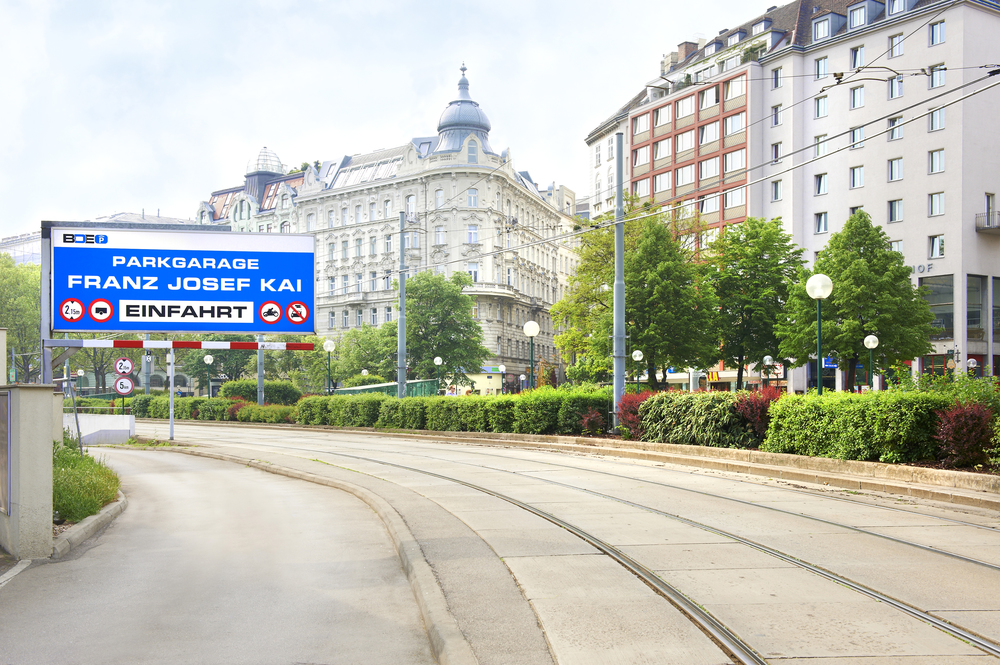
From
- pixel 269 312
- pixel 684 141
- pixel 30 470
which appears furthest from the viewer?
pixel 684 141

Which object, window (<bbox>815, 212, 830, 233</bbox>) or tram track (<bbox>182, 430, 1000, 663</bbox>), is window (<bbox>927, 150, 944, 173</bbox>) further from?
tram track (<bbox>182, 430, 1000, 663</bbox>)

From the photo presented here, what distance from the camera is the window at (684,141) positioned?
66000 millimetres

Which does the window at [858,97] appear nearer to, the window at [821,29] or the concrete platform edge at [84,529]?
the window at [821,29]

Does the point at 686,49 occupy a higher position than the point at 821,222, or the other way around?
the point at 686,49

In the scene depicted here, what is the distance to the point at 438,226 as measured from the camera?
282 feet

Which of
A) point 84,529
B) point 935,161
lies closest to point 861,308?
point 935,161

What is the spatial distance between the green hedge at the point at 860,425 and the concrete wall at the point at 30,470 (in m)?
11.7

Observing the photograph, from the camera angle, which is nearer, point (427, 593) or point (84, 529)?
point (427, 593)

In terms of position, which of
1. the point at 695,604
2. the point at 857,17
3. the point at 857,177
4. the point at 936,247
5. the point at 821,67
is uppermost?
the point at 857,17

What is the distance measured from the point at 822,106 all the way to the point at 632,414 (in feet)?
146

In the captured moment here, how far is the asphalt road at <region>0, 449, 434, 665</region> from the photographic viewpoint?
582 cm

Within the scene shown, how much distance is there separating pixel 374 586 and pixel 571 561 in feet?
5.77

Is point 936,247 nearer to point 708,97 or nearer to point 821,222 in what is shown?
point 821,222

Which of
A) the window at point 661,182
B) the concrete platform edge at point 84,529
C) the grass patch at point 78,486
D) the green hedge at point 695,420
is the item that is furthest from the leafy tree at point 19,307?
the concrete platform edge at point 84,529
